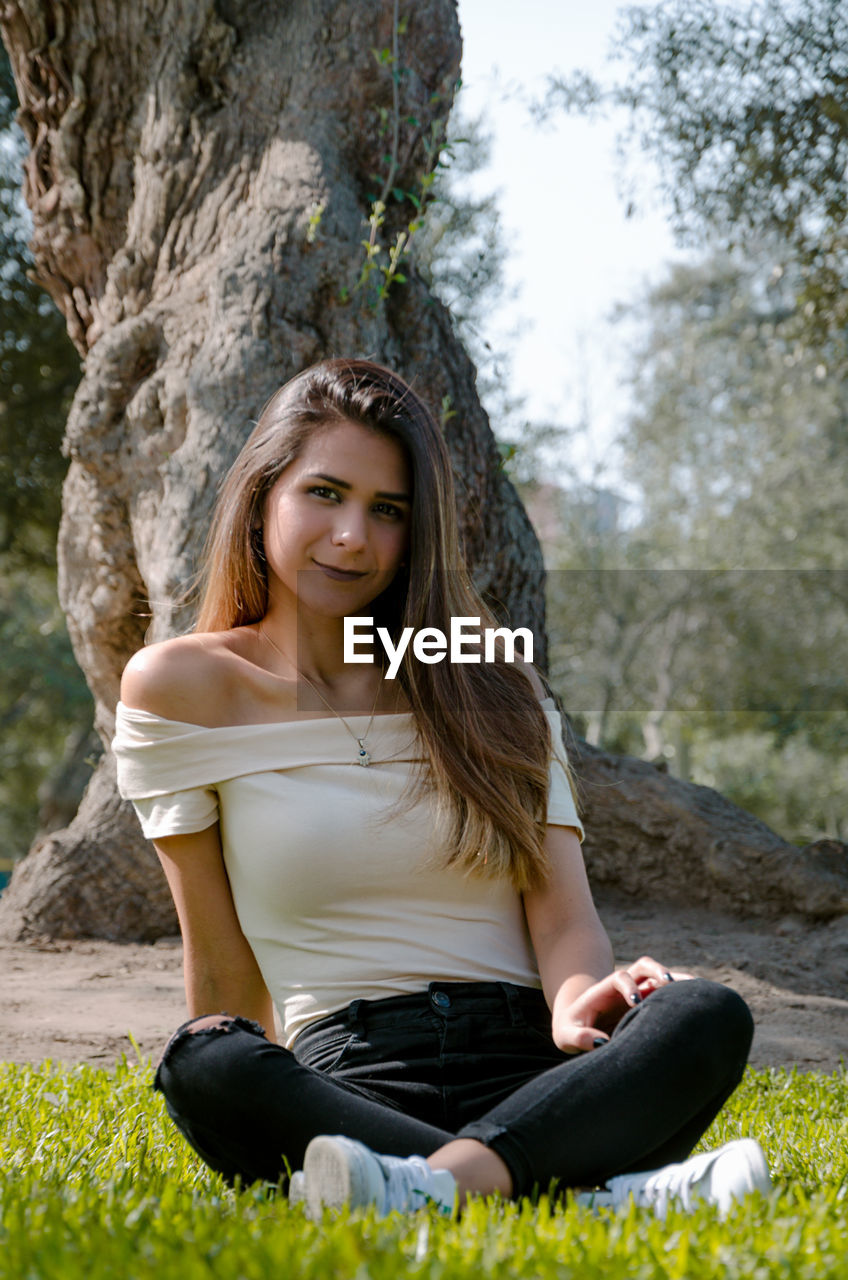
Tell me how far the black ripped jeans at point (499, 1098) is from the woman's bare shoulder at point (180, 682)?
0.79 m

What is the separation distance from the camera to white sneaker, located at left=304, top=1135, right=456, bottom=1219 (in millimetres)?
1826

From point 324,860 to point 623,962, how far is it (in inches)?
126

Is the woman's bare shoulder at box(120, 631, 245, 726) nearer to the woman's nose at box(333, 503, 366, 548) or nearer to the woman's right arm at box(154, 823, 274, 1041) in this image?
the woman's right arm at box(154, 823, 274, 1041)

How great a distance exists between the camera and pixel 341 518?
9.40ft

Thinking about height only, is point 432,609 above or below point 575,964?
above

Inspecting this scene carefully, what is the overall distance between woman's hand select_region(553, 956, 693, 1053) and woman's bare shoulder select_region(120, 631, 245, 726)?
3.42 feet

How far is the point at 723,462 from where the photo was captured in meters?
22.0

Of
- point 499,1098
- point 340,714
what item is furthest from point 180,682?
point 499,1098

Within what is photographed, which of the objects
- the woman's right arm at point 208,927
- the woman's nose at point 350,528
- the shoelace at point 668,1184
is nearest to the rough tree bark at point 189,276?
the woman's nose at point 350,528

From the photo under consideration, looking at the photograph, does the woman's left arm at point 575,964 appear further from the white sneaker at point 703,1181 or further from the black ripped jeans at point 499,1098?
the white sneaker at point 703,1181

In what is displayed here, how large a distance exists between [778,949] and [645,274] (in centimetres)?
1995

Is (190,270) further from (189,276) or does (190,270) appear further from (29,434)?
(29,434)

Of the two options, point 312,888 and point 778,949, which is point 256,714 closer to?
point 312,888

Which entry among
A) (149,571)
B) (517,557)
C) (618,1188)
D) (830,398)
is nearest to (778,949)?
(517,557)
